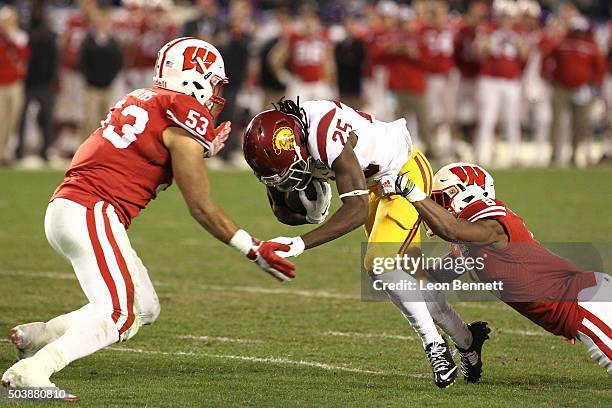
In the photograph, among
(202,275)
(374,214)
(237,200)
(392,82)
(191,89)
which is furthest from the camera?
(392,82)

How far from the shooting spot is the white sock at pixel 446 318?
19.0 feet

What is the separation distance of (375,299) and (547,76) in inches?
413

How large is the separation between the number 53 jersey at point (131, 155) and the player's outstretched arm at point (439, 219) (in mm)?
921

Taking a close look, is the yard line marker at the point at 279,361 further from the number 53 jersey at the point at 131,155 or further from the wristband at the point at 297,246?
the number 53 jersey at the point at 131,155

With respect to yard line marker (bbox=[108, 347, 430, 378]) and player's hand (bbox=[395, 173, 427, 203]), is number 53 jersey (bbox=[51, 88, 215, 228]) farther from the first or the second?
yard line marker (bbox=[108, 347, 430, 378])

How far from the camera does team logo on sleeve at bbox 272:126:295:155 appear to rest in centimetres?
545

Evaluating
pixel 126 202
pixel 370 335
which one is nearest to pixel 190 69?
pixel 126 202

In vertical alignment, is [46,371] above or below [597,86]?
above

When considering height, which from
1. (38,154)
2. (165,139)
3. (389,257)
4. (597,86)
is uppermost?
(165,139)

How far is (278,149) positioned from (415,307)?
95cm

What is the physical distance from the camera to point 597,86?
17656 mm

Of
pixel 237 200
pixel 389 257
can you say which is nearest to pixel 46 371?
pixel 389 257

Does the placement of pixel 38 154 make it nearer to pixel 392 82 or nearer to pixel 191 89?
pixel 392 82

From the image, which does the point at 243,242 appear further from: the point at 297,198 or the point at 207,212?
the point at 297,198
